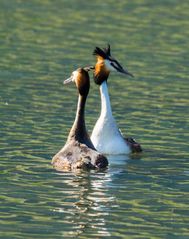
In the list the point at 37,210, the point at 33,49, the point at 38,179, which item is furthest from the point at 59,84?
the point at 37,210

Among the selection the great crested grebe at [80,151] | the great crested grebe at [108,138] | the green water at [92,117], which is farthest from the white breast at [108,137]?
the great crested grebe at [80,151]

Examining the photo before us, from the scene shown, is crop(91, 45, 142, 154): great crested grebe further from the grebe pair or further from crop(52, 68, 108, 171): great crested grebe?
crop(52, 68, 108, 171): great crested grebe

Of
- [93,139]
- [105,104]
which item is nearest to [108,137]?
[93,139]

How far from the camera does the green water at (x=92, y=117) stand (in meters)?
16.3

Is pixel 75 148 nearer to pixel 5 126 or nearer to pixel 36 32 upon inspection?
pixel 5 126

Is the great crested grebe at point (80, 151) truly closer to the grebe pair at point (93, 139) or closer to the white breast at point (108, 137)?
the grebe pair at point (93, 139)

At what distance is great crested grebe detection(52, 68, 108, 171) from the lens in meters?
19.5

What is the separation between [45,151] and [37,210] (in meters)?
4.61

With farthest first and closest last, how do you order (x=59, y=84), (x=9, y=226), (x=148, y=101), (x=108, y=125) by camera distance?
(x=59, y=84) < (x=148, y=101) < (x=108, y=125) < (x=9, y=226)

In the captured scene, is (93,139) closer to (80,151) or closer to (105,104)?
(105,104)

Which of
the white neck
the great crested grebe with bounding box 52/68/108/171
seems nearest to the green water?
the great crested grebe with bounding box 52/68/108/171

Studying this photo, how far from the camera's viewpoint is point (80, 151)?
65.4 feet

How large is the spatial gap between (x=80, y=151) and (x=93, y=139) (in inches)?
73.4

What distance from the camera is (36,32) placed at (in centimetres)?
3706
